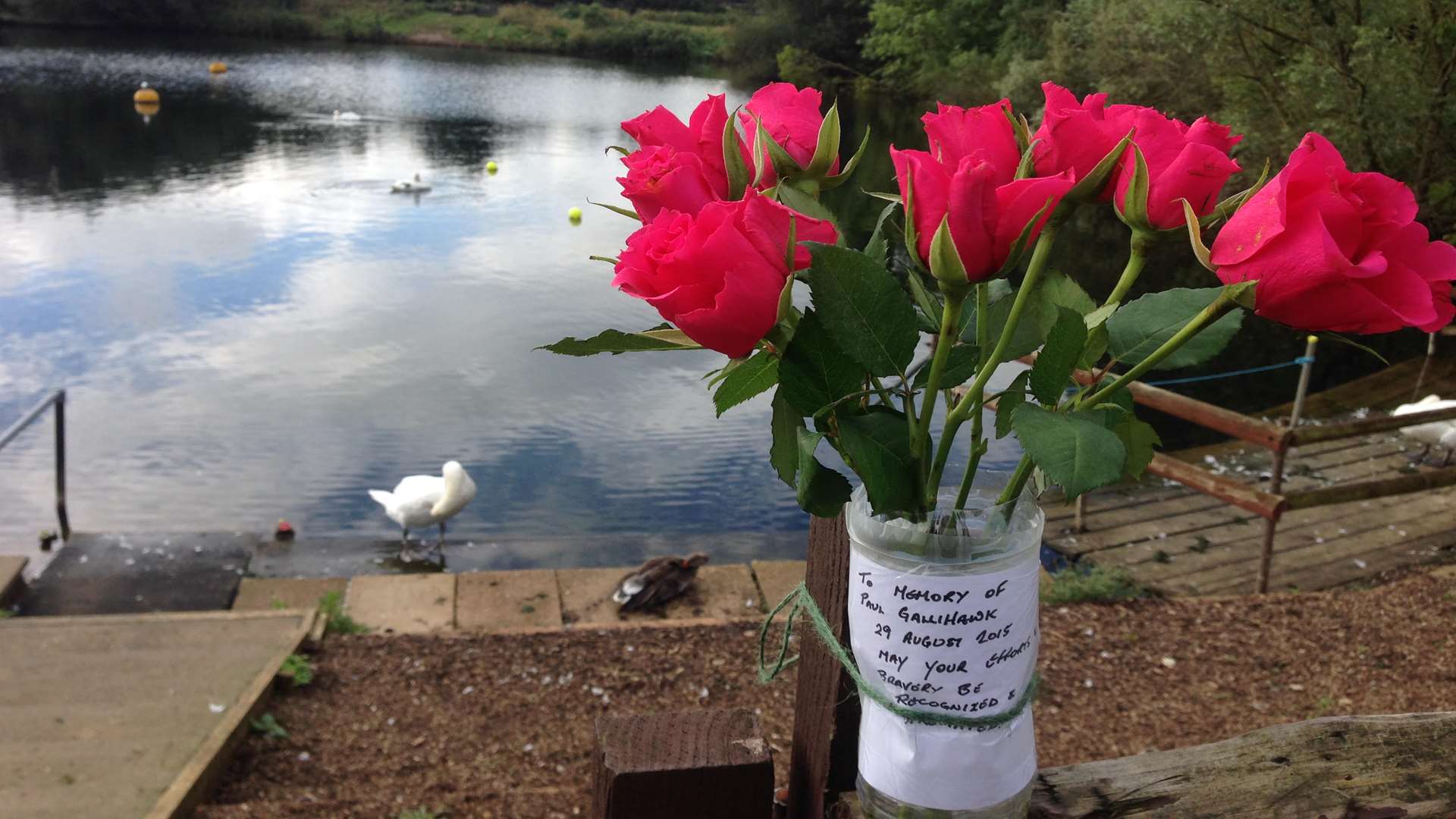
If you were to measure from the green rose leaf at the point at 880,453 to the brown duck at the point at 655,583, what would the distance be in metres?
3.77

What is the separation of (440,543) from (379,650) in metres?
2.36

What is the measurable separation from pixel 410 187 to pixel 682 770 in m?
14.8

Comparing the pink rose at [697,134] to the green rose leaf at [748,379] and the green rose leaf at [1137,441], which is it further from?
the green rose leaf at [1137,441]

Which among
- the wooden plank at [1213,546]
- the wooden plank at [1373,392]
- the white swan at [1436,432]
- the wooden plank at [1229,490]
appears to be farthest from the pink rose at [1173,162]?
the wooden plank at [1373,392]

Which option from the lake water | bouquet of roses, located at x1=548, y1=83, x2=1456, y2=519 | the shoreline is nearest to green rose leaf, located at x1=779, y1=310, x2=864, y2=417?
bouquet of roses, located at x1=548, y1=83, x2=1456, y2=519

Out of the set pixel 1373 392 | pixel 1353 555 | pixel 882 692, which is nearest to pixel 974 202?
pixel 882 692

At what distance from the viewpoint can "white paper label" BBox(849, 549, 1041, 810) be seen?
78 cm

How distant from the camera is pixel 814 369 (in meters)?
0.66

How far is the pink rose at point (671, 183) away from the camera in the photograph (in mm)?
699

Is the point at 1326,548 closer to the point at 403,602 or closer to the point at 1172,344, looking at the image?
the point at 403,602

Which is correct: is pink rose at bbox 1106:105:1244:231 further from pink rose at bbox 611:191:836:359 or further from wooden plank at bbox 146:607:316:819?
wooden plank at bbox 146:607:316:819

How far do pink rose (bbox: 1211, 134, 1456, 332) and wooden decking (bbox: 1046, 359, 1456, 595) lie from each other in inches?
167

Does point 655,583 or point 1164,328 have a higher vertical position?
point 1164,328

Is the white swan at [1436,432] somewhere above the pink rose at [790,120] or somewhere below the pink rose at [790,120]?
below
